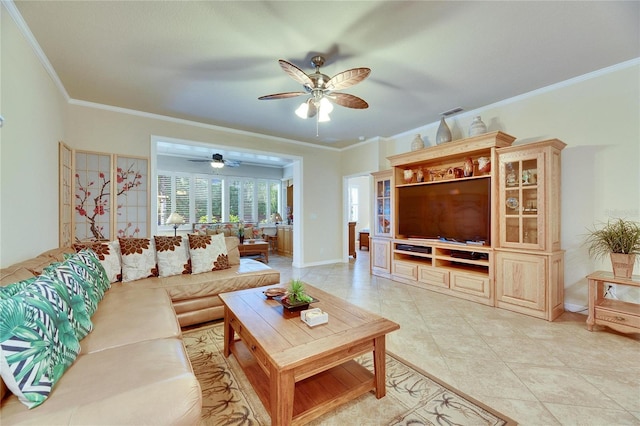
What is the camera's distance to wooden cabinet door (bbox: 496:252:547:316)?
2883 millimetres

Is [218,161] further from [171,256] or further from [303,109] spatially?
[303,109]

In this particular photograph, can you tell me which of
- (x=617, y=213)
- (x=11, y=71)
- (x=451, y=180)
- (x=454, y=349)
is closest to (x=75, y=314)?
(x=11, y=71)

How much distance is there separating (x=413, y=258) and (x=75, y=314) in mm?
4320

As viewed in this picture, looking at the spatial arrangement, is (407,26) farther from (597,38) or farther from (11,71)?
(11,71)

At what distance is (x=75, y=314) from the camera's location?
4.82ft

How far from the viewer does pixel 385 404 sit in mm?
1597

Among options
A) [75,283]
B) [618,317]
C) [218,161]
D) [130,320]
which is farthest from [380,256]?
[218,161]

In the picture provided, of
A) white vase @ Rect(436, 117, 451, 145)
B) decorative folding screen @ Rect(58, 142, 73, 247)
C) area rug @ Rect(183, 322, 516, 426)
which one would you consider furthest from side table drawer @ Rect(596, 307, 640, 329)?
decorative folding screen @ Rect(58, 142, 73, 247)

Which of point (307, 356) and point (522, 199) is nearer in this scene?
point (307, 356)

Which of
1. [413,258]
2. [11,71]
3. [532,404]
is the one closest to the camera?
[532,404]

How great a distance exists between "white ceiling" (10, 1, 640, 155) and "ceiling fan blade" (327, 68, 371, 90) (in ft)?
1.20

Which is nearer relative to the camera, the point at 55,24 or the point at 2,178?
the point at 2,178

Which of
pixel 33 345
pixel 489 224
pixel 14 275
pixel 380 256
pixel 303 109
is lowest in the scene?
pixel 380 256

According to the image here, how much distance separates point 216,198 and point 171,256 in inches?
205
